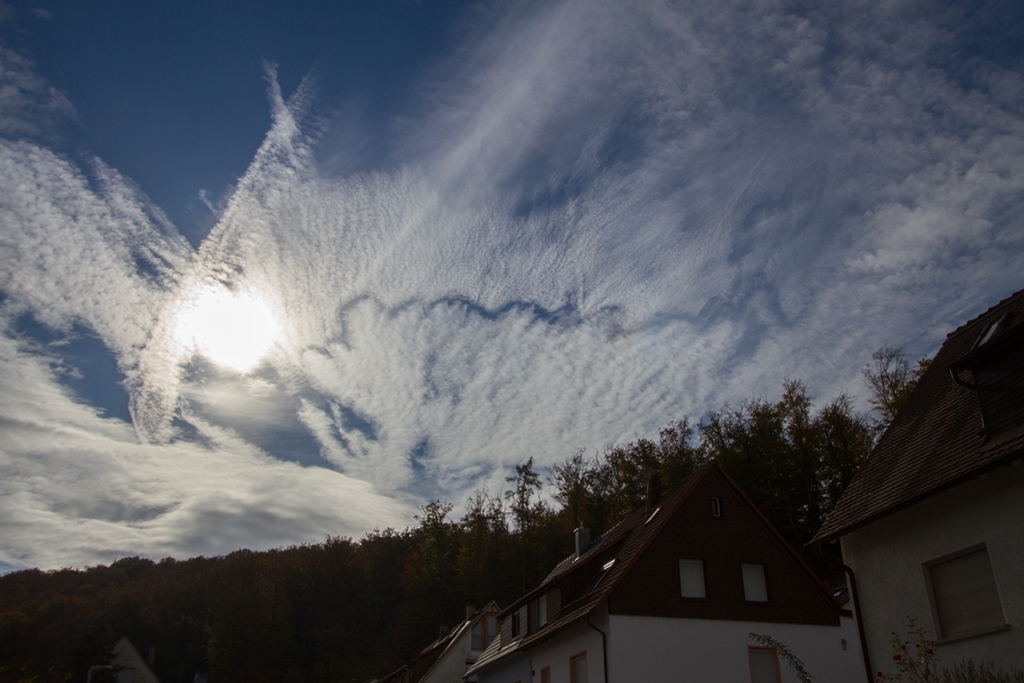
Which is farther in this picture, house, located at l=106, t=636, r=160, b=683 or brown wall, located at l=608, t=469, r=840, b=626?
house, located at l=106, t=636, r=160, b=683

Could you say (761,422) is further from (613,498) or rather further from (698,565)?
(698,565)

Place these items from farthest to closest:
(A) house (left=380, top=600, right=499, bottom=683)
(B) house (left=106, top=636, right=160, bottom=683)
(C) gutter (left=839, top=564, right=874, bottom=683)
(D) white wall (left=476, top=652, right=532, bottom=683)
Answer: (B) house (left=106, top=636, right=160, bottom=683) < (A) house (left=380, top=600, right=499, bottom=683) < (D) white wall (left=476, top=652, right=532, bottom=683) < (C) gutter (left=839, top=564, right=874, bottom=683)

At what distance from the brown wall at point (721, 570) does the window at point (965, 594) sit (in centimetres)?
1170

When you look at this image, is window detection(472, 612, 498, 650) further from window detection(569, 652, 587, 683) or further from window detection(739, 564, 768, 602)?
window detection(739, 564, 768, 602)

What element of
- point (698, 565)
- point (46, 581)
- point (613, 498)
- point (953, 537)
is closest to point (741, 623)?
point (698, 565)

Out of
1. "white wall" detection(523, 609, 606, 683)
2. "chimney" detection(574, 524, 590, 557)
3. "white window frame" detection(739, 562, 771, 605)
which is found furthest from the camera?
"chimney" detection(574, 524, 590, 557)

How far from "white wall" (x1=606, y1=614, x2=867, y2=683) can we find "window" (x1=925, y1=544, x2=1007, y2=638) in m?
11.5

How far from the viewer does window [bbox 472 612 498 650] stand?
150 feet

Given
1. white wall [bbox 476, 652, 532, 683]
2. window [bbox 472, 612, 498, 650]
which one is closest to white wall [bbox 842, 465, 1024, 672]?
white wall [bbox 476, 652, 532, 683]

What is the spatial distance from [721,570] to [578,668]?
6.01 m

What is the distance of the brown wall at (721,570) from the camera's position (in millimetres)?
22859

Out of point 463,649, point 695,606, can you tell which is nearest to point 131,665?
point 463,649

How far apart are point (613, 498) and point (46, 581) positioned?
227 ft

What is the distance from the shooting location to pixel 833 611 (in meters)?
24.5
